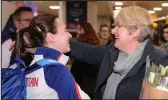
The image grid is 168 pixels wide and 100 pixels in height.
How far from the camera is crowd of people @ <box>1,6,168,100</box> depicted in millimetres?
1288

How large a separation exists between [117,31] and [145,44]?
0.23m

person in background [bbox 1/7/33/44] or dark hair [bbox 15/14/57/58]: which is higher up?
dark hair [bbox 15/14/57/58]

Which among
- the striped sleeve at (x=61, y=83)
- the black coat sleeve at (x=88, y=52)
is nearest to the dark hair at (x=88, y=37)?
the black coat sleeve at (x=88, y=52)

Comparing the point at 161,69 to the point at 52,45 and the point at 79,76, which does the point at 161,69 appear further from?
the point at 79,76

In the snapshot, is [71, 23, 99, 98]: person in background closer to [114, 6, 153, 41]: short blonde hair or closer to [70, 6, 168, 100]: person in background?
[70, 6, 168, 100]: person in background

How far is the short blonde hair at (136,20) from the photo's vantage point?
2.19 meters

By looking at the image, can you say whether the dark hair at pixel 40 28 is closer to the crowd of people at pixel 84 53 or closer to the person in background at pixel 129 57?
the crowd of people at pixel 84 53

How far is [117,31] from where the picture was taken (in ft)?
7.18

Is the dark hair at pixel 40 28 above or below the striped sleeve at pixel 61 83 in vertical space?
above

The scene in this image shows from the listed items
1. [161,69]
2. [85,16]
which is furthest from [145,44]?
[85,16]

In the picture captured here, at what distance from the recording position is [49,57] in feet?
4.47

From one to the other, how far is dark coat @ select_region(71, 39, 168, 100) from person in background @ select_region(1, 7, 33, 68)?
1.69ft

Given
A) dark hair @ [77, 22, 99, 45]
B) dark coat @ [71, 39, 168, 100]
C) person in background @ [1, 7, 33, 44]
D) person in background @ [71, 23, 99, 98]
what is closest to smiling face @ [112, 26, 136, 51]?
dark coat @ [71, 39, 168, 100]

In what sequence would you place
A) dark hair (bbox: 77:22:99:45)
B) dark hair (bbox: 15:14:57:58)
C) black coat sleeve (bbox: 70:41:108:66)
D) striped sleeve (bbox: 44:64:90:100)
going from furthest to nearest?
dark hair (bbox: 77:22:99:45)
black coat sleeve (bbox: 70:41:108:66)
dark hair (bbox: 15:14:57:58)
striped sleeve (bbox: 44:64:90:100)
